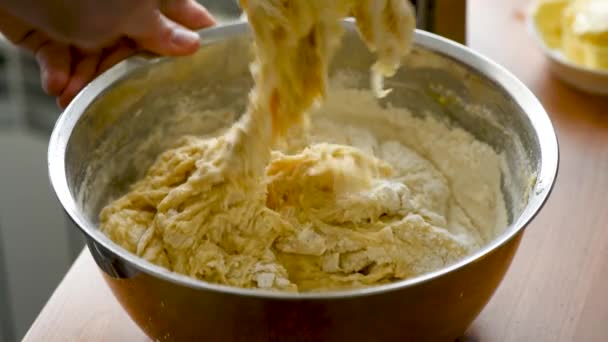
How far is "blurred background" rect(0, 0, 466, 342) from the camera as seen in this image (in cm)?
166

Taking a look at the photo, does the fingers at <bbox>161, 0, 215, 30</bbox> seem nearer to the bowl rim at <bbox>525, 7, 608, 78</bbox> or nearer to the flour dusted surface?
the flour dusted surface

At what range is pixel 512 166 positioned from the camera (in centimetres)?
101

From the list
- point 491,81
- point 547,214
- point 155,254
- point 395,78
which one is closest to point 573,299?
Answer: point 547,214

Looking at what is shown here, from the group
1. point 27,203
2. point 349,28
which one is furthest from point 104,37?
point 27,203

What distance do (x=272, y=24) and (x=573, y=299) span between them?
1.55ft

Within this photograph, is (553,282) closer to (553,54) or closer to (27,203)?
(553,54)

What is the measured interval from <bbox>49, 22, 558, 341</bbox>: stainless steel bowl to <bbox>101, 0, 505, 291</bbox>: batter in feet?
0.19

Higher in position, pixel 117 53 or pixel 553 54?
pixel 117 53

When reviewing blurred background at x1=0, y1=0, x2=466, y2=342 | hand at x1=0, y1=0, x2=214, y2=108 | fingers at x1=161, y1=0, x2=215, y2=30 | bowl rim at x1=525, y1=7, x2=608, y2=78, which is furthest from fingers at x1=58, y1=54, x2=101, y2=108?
bowl rim at x1=525, y1=7, x2=608, y2=78

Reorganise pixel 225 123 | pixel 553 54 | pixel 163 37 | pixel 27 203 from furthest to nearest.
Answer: pixel 27 203 < pixel 553 54 < pixel 225 123 < pixel 163 37

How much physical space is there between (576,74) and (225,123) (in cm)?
55

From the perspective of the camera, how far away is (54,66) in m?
1.10

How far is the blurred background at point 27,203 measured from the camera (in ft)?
5.44

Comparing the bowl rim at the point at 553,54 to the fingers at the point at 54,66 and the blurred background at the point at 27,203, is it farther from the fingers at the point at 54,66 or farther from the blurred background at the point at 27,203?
the fingers at the point at 54,66
